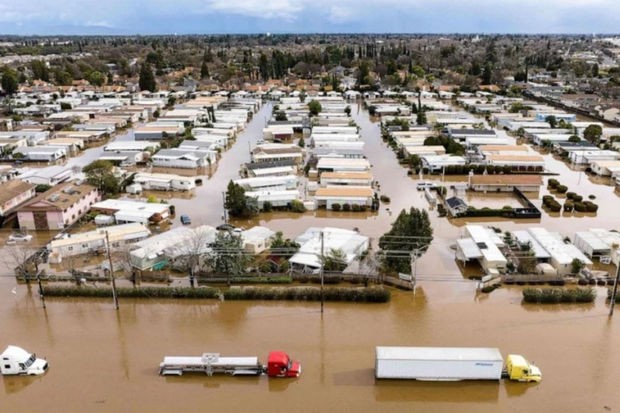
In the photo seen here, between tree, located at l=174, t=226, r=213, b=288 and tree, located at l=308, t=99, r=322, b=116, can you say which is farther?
tree, located at l=308, t=99, r=322, b=116

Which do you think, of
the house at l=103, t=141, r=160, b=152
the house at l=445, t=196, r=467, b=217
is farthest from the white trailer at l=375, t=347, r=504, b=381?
the house at l=103, t=141, r=160, b=152

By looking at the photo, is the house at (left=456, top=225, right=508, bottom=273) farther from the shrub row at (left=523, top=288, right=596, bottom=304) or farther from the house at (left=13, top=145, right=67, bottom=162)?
the house at (left=13, top=145, right=67, bottom=162)

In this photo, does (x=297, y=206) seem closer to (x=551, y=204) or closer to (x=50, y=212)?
(x=50, y=212)

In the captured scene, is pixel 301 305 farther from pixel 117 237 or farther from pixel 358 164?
pixel 358 164

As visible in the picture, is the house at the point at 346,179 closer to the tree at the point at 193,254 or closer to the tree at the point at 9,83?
the tree at the point at 193,254

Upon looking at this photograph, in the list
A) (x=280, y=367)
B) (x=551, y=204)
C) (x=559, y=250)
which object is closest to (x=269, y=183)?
(x=551, y=204)

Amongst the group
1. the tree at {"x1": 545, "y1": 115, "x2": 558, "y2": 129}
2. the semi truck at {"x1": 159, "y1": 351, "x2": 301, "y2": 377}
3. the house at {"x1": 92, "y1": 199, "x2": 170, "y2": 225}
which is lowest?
the semi truck at {"x1": 159, "y1": 351, "x2": 301, "y2": 377}

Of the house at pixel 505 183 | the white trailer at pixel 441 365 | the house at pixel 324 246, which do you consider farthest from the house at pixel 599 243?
the white trailer at pixel 441 365
